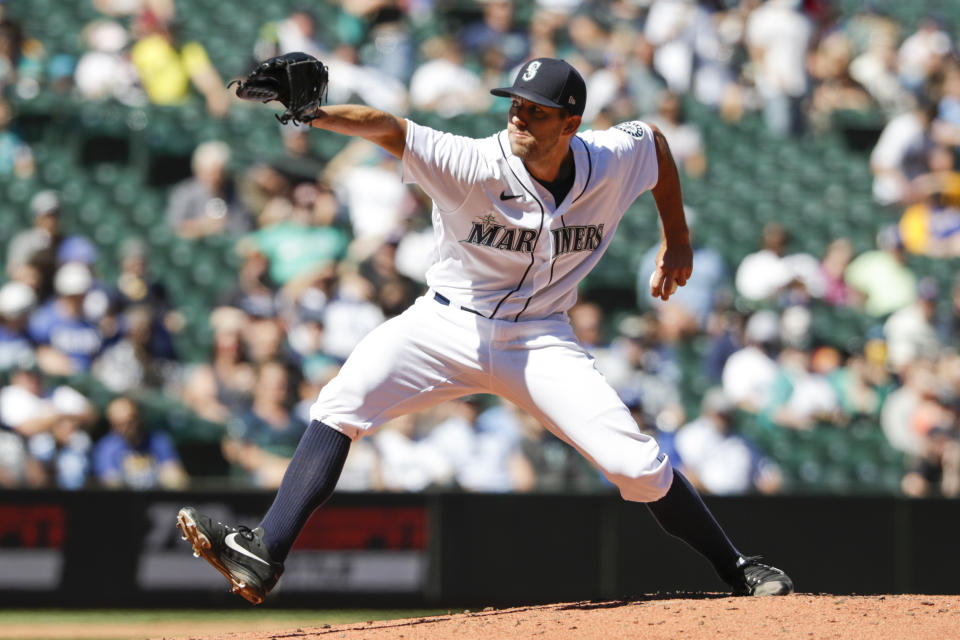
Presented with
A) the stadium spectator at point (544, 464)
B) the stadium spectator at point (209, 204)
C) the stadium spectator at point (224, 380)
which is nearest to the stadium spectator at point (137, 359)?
the stadium spectator at point (224, 380)

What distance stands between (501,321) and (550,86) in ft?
2.53

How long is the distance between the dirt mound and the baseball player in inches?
15.3

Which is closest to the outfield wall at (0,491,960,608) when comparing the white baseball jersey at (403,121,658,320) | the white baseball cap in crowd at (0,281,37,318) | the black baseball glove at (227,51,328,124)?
the white baseball cap in crowd at (0,281,37,318)

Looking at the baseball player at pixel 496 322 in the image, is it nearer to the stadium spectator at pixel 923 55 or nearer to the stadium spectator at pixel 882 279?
the stadium spectator at pixel 882 279

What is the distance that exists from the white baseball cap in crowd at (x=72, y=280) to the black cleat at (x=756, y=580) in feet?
17.3

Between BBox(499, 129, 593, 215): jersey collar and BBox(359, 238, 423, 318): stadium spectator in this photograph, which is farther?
BBox(359, 238, 423, 318): stadium spectator

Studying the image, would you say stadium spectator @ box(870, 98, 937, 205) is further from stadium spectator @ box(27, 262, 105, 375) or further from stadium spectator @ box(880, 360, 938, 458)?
stadium spectator @ box(27, 262, 105, 375)

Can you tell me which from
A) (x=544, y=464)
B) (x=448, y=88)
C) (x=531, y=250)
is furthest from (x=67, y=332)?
(x=531, y=250)

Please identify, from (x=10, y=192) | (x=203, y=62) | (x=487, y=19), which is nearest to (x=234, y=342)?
(x=10, y=192)

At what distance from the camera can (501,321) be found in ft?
14.8

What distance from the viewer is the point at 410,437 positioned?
27.5ft

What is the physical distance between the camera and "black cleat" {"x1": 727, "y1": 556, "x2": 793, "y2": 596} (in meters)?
4.76

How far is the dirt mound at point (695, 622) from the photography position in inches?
163

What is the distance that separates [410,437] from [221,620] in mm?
1537
